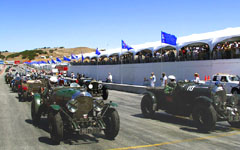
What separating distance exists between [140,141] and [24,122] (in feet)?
16.5

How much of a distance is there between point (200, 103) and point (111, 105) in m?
3.34

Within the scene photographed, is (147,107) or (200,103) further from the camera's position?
(147,107)

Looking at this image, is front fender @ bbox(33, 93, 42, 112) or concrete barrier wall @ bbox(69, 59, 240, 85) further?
concrete barrier wall @ bbox(69, 59, 240, 85)

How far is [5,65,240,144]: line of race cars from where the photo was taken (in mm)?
7191

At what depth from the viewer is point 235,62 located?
75.2ft

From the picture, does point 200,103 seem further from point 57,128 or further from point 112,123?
point 57,128

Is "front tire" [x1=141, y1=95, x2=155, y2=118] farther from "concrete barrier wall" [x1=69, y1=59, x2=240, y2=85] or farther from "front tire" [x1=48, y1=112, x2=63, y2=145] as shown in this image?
"concrete barrier wall" [x1=69, y1=59, x2=240, y2=85]

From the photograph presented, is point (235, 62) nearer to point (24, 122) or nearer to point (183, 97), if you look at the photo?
point (183, 97)

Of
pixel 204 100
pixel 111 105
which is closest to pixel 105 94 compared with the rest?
pixel 204 100

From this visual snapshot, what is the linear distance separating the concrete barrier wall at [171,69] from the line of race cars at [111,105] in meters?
14.0

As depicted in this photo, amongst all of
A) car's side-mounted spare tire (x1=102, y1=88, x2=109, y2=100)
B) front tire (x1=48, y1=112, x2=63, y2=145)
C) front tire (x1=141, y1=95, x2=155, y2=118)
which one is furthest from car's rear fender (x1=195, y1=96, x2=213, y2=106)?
car's side-mounted spare tire (x1=102, y1=88, x2=109, y2=100)

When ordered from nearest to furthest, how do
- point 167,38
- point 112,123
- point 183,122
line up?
point 112,123, point 183,122, point 167,38

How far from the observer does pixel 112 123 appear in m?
7.50

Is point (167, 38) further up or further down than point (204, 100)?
further up
